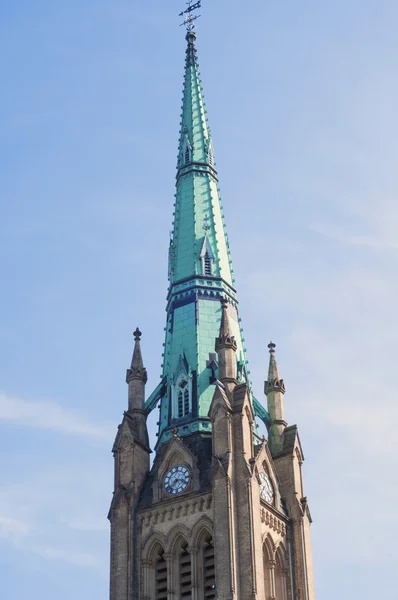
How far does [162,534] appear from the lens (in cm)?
6303

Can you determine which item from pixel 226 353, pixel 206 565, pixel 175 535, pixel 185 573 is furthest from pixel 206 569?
pixel 226 353

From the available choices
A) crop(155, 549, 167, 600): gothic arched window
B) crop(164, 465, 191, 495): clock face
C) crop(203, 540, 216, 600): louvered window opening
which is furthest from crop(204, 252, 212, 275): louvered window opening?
crop(203, 540, 216, 600): louvered window opening

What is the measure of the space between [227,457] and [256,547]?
420cm

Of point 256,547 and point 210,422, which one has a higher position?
point 210,422

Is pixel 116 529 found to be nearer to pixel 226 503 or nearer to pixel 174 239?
pixel 226 503

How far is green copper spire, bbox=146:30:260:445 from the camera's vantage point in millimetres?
67625

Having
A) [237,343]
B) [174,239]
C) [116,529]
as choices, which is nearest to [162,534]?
[116,529]

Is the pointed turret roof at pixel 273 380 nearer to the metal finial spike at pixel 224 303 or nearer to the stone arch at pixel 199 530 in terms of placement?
the metal finial spike at pixel 224 303

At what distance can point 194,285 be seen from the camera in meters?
71.6

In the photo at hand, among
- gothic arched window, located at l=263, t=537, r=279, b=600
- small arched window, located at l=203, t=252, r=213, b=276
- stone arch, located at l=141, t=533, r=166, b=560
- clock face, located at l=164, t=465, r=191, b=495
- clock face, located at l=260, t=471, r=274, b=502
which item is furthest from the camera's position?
small arched window, located at l=203, t=252, r=213, b=276

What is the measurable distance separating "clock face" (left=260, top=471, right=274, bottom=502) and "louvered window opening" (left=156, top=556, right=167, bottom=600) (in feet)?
17.1

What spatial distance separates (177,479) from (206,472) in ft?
4.92

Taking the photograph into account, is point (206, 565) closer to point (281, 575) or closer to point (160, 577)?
point (160, 577)

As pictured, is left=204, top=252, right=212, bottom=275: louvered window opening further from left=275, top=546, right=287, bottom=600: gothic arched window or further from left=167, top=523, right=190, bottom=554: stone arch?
left=275, top=546, right=287, bottom=600: gothic arched window
